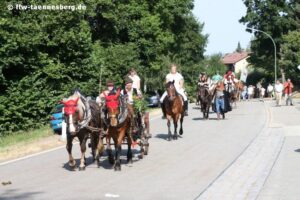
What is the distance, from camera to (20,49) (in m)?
27.0

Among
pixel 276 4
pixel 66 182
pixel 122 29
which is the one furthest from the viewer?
pixel 276 4

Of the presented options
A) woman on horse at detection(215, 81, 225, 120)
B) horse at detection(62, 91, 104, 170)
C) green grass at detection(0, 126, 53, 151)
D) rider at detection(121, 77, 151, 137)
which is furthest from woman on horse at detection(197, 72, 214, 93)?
horse at detection(62, 91, 104, 170)

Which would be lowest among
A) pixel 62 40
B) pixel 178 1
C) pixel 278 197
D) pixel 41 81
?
pixel 278 197

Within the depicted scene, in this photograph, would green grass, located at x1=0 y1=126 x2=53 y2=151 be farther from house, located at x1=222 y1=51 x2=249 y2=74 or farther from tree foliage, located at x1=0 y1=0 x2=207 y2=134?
house, located at x1=222 y1=51 x2=249 y2=74

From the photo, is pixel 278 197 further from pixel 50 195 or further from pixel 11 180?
pixel 11 180

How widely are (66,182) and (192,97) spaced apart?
51576mm

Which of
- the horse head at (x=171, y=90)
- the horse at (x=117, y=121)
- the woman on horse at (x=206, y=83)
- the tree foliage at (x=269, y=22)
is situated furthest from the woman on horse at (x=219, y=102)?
the tree foliage at (x=269, y=22)

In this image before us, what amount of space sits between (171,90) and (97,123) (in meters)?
5.70

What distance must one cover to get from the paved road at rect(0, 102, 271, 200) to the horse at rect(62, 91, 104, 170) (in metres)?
0.50

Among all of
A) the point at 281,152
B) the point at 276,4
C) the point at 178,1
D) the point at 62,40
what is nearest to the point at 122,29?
the point at 178,1

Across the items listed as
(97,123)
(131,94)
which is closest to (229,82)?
(131,94)

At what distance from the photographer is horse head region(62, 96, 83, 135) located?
40.1ft

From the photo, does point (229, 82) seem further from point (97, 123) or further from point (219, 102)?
point (97, 123)

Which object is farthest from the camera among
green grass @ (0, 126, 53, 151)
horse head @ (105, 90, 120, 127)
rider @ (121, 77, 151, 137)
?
green grass @ (0, 126, 53, 151)
